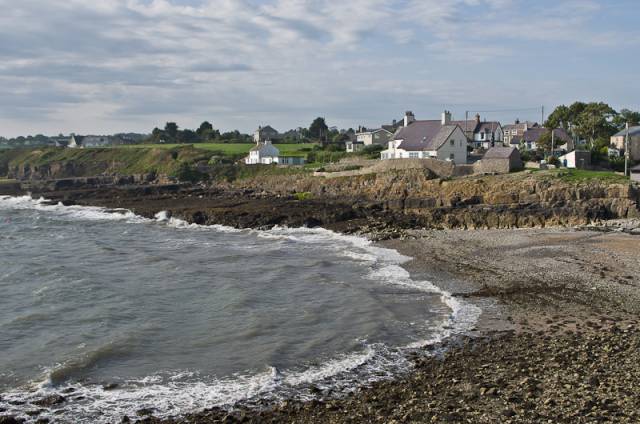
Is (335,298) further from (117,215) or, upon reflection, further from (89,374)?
(117,215)

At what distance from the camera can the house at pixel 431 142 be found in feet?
164

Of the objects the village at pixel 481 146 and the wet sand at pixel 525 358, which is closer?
the wet sand at pixel 525 358

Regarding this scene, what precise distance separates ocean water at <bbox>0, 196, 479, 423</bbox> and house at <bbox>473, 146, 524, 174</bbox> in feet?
53.4

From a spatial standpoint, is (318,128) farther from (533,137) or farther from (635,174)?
(635,174)

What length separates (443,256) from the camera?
26.0 meters

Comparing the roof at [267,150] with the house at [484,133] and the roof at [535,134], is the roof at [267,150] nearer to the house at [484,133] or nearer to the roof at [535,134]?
the house at [484,133]

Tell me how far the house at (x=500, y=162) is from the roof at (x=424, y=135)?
21.3 feet

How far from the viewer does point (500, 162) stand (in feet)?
140

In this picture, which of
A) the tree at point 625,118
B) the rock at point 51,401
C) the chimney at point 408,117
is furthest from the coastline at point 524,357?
the tree at point 625,118

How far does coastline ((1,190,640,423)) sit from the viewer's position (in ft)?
34.6

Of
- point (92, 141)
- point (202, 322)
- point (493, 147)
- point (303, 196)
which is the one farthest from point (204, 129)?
point (202, 322)

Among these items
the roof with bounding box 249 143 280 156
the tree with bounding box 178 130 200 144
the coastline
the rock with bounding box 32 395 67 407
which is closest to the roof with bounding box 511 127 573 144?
the roof with bounding box 249 143 280 156

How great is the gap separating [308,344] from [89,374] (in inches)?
208

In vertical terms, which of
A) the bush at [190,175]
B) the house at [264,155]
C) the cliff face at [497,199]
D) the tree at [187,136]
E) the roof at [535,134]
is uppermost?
the tree at [187,136]
